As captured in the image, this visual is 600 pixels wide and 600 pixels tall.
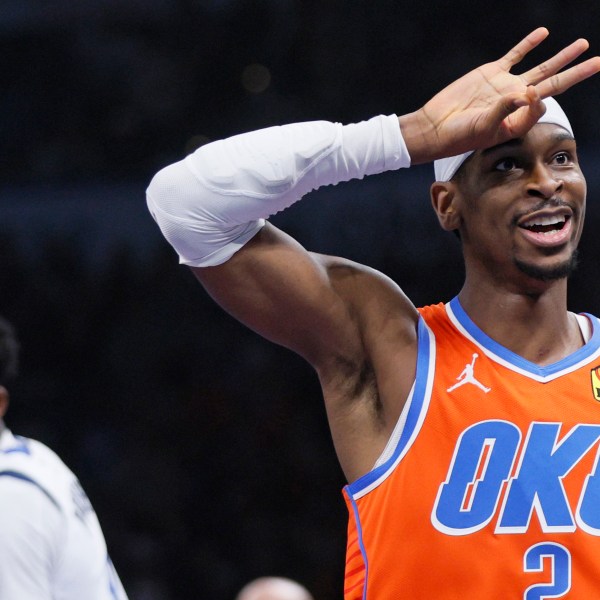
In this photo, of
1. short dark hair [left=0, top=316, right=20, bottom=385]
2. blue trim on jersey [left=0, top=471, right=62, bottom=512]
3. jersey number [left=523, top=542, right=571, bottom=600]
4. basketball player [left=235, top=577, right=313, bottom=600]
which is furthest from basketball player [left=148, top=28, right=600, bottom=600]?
short dark hair [left=0, top=316, right=20, bottom=385]

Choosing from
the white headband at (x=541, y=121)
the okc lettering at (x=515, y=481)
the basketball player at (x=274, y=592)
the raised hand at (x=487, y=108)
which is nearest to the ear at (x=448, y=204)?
the white headband at (x=541, y=121)

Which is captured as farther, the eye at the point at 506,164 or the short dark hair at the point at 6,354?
the short dark hair at the point at 6,354

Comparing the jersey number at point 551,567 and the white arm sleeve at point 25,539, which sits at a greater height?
the white arm sleeve at point 25,539

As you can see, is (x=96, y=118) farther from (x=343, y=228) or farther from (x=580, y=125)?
(x=580, y=125)

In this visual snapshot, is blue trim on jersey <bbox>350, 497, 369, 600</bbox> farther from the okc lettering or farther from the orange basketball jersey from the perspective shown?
the okc lettering

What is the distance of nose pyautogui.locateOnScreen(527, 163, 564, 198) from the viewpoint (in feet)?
7.39

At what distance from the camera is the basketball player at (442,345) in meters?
2.12

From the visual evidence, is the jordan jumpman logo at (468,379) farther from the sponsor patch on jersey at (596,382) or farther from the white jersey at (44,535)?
the white jersey at (44,535)

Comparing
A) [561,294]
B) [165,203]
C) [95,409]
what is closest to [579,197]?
[561,294]

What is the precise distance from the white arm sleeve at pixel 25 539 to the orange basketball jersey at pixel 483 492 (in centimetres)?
87

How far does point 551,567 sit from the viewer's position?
2092mm

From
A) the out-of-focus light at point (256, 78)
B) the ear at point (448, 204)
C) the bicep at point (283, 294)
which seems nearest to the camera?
the bicep at point (283, 294)

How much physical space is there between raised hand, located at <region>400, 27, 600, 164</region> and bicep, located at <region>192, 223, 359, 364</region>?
0.33 metres

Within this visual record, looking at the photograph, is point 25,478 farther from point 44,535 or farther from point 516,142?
point 516,142
